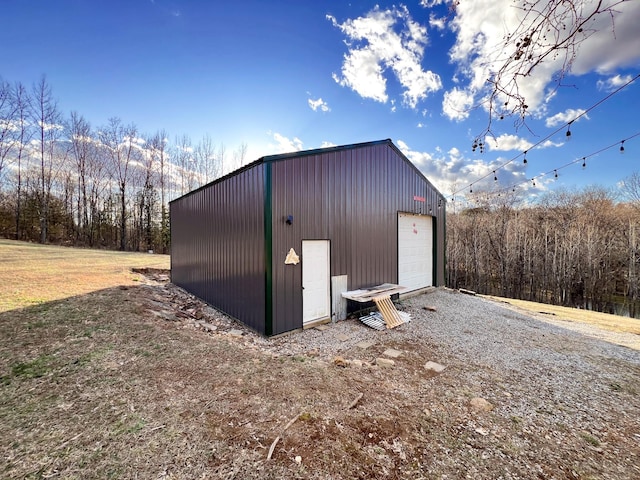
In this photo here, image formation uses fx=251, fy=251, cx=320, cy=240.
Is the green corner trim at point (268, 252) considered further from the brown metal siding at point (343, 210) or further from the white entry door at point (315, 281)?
the white entry door at point (315, 281)

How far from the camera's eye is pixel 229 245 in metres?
6.18

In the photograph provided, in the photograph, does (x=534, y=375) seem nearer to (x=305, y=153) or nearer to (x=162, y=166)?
(x=305, y=153)

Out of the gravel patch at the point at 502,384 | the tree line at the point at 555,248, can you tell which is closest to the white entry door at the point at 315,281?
the gravel patch at the point at 502,384

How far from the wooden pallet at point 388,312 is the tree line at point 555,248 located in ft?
40.8

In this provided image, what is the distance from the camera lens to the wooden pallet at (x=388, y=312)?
5.80 m

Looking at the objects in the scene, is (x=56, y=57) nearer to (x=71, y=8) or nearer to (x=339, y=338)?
(x=71, y=8)

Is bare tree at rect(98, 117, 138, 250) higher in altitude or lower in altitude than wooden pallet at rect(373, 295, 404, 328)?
higher

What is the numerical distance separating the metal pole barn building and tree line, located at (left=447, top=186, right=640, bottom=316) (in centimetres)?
1049

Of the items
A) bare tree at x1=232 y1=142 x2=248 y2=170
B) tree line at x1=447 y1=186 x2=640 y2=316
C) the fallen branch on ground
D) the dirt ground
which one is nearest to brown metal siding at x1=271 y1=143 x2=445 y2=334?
the dirt ground

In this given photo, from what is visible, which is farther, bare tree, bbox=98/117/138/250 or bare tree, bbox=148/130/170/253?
bare tree, bbox=148/130/170/253

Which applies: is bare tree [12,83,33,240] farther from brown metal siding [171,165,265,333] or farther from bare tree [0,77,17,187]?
brown metal siding [171,165,265,333]

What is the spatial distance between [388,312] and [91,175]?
1096 inches

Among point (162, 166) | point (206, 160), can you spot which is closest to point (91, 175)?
point (162, 166)

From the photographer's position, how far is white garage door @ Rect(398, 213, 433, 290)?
825 centimetres
